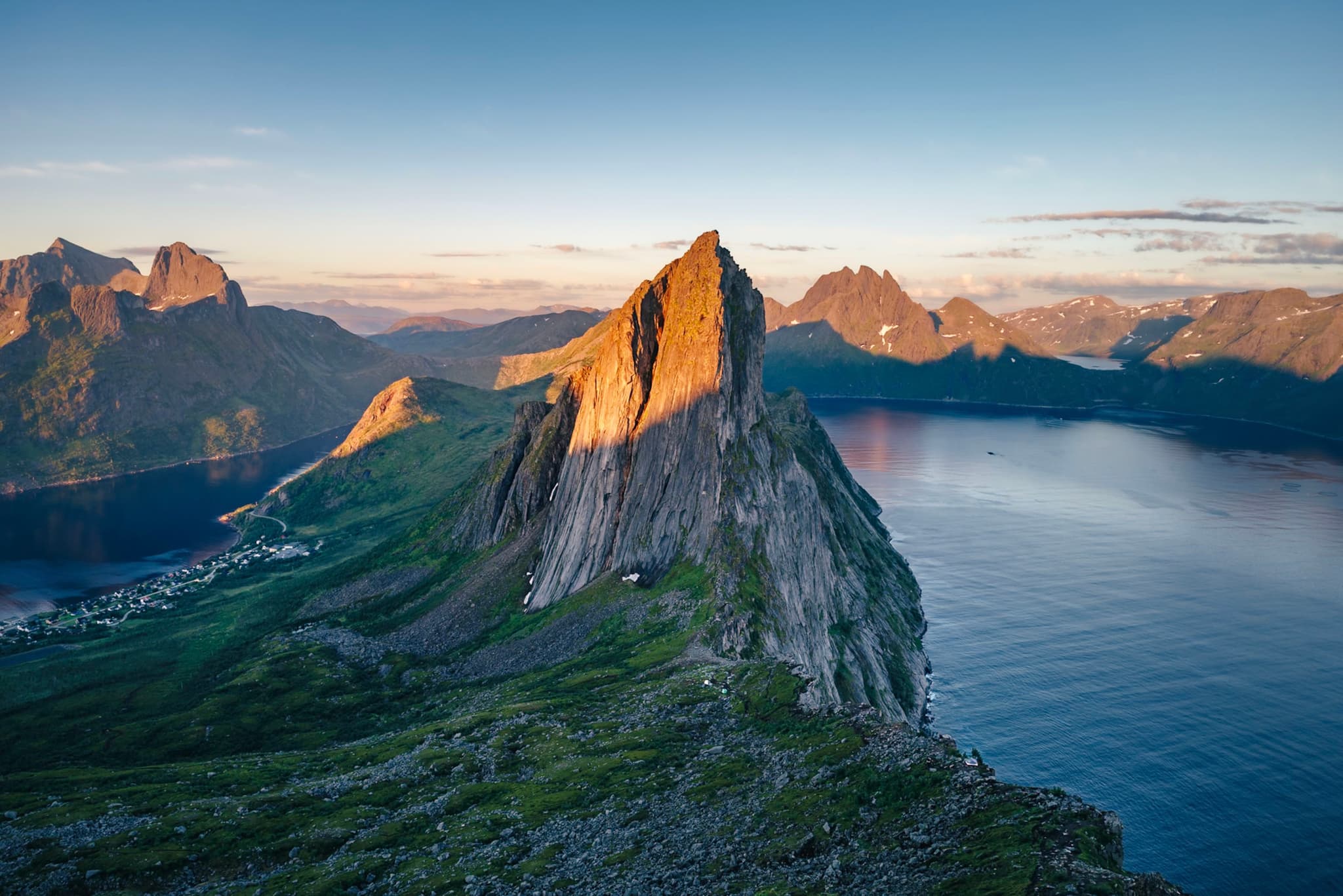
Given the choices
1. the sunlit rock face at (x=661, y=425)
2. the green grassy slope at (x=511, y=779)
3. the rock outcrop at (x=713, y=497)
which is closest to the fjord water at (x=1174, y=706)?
A: the rock outcrop at (x=713, y=497)

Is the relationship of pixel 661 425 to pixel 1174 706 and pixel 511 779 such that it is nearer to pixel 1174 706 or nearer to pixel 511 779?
pixel 511 779

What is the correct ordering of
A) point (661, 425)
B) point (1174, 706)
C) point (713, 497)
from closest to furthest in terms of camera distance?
point (713, 497), point (661, 425), point (1174, 706)

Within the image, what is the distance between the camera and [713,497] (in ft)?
384

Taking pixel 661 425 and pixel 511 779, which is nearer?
pixel 511 779

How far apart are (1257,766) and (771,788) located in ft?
359

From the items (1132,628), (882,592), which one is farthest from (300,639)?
(1132,628)

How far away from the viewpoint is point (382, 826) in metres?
61.8

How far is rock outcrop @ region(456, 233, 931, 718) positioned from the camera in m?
112

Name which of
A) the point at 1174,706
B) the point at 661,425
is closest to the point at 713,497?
the point at 661,425

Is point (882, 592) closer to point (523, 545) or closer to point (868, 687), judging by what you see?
point (868, 687)

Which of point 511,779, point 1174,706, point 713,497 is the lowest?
point 1174,706

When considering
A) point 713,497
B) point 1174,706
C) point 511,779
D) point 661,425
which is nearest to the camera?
point 511,779

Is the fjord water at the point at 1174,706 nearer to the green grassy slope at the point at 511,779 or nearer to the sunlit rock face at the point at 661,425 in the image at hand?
the sunlit rock face at the point at 661,425

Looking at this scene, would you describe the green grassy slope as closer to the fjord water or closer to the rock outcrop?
the rock outcrop
